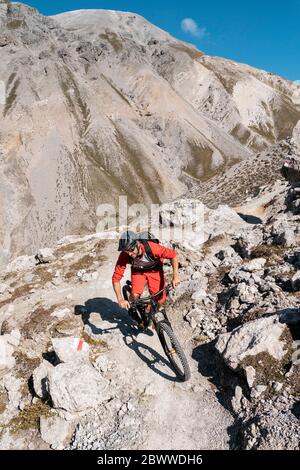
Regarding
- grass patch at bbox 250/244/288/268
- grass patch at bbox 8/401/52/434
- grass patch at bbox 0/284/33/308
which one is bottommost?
grass patch at bbox 0/284/33/308

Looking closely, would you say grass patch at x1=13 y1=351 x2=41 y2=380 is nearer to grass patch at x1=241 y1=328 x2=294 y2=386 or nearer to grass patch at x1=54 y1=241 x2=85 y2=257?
grass patch at x1=241 y1=328 x2=294 y2=386

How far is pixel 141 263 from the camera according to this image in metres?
10.4

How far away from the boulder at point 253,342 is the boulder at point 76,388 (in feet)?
11.4

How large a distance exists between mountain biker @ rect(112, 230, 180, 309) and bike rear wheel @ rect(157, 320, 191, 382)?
2.63 ft

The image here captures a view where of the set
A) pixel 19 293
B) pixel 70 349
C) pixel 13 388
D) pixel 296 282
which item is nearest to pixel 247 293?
pixel 296 282

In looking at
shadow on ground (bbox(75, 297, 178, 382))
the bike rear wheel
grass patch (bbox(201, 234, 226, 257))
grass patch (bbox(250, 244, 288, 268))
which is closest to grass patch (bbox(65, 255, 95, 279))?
shadow on ground (bbox(75, 297, 178, 382))

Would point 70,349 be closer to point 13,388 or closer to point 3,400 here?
point 13,388

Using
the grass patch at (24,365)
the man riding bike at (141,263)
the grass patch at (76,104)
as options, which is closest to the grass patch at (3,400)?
the grass patch at (24,365)

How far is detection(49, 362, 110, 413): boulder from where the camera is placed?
31.4 ft

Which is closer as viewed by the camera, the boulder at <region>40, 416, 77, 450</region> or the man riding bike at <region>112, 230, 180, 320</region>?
the boulder at <region>40, 416, 77, 450</region>

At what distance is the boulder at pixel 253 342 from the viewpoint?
923cm

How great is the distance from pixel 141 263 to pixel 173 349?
253 cm
